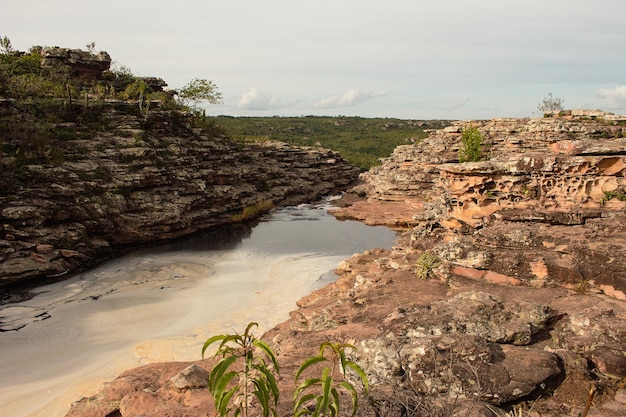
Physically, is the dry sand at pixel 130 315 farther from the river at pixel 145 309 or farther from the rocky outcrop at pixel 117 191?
the rocky outcrop at pixel 117 191

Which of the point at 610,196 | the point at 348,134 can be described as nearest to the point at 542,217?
the point at 610,196

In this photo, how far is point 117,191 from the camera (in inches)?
798

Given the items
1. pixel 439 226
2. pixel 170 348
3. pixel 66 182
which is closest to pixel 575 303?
pixel 439 226

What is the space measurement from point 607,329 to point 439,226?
658 cm

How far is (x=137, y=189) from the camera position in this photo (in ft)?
70.6

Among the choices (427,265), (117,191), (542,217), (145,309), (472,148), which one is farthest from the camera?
(472,148)

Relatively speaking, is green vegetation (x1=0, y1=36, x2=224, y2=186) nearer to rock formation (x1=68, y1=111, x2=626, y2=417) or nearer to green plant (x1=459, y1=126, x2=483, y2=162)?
rock formation (x1=68, y1=111, x2=626, y2=417)

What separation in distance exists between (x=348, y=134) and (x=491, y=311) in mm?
74836

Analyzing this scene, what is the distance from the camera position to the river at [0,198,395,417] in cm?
930

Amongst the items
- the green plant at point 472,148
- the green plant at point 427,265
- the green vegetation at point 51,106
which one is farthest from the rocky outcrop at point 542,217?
the green vegetation at point 51,106

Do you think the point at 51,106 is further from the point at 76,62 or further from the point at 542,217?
the point at 542,217

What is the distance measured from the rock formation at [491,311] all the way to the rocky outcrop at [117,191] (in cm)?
1040

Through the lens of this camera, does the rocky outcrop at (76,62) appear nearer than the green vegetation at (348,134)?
Yes

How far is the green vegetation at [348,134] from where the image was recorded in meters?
60.0
